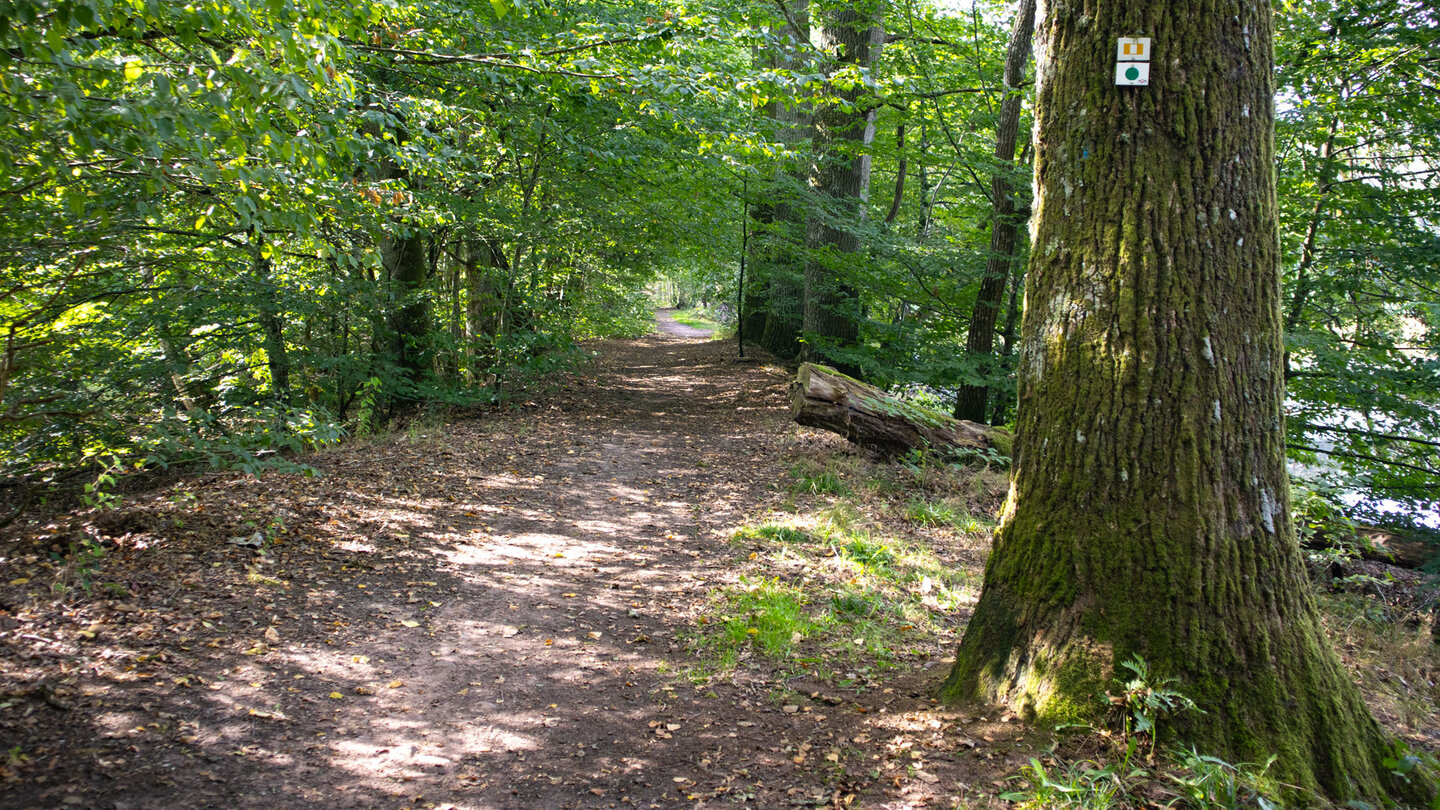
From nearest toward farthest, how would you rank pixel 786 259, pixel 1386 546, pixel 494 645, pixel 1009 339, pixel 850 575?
pixel 494 645 < pixel 850 575 < pixel 1386 546 < pixel 1009 339 < pixel 786 259

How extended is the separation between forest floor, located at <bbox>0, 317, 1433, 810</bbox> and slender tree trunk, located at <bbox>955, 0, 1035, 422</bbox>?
2.47 metres

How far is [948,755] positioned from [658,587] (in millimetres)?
2798

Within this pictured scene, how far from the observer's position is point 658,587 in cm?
546

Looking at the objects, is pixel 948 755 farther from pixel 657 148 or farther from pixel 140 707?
pixel 657 148

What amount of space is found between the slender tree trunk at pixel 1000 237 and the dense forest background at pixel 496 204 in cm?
5

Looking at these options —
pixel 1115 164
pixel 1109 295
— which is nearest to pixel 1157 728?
pixel 1109 295

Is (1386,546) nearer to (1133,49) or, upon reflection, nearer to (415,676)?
(1133,49)

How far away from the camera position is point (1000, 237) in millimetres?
9672

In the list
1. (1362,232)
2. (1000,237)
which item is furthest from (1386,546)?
(1000,237)

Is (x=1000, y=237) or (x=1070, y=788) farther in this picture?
(x=1000, y=237)

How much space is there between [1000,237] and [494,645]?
8.04 m

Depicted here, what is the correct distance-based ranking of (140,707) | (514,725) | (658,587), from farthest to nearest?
(658,587) → (514,725) → (140,707)

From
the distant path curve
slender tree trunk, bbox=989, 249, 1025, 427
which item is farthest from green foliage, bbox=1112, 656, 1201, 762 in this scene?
the distant path curve

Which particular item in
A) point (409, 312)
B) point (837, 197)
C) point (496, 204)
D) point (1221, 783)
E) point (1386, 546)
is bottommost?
point (1386, 546)
